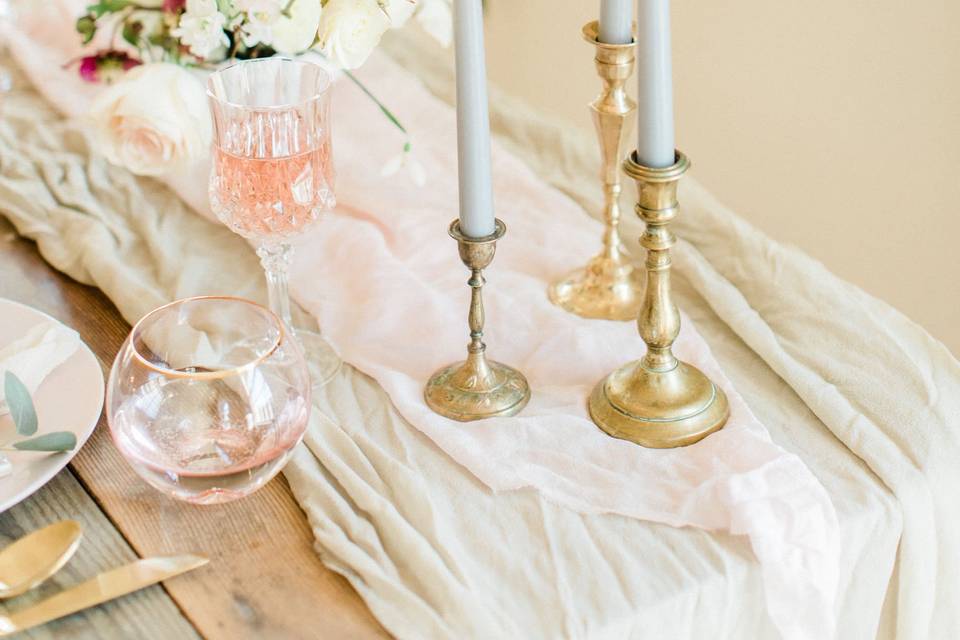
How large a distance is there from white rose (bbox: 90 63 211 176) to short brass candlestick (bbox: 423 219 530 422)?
307 millimetres

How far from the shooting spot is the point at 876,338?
3.25 feet

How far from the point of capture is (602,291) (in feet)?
3.54

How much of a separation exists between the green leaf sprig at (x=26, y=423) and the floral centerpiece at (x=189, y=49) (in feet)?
0.88

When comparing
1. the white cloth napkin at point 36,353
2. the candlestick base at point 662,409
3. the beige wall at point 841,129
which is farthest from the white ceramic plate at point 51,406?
the beige wall at point 841,129

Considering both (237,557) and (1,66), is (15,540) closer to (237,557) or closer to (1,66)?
(237,557)

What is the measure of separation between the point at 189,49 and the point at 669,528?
1.99 ft

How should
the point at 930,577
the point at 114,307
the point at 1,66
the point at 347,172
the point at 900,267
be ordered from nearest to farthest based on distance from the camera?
the point at 930,577, the point at 114,307, the point at 347,172, the point at 1,66, the point at 900,267

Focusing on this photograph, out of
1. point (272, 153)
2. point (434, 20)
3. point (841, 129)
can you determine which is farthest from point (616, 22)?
point (841, 129)

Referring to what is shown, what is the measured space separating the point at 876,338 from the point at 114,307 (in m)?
0.69

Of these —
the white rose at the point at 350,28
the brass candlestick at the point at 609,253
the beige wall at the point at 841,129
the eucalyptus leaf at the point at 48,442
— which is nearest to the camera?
the eucalyptus leaf at the point at 48,442

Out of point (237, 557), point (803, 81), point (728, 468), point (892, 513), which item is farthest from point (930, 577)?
point (803, 81)

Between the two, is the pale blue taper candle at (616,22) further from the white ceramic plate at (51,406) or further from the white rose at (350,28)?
the white ceramic plate at (51,406)

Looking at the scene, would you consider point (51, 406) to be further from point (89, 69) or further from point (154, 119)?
point (89, 69)

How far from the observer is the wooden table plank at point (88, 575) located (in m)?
0.74
